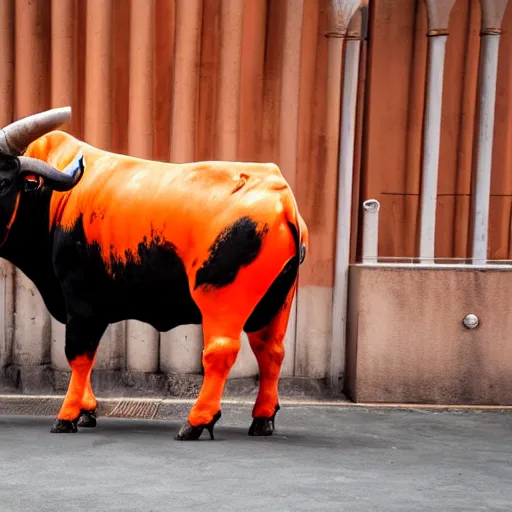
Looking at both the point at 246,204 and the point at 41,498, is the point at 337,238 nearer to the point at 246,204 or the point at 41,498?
the point at 246,204

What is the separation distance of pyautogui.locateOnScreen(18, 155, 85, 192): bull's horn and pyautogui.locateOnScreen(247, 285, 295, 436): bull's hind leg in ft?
3.94

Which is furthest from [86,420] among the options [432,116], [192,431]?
[432,116]

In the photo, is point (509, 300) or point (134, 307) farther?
→ point (509, 300)

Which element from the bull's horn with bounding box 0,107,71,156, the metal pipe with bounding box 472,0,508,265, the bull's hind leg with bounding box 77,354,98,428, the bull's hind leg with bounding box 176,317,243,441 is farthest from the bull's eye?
the metal pipe with bounding box 472,0,508,265

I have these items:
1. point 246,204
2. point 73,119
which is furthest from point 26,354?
point 246,204

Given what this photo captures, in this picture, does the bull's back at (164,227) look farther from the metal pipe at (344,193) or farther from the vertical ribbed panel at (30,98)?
the metal pipe at (344,193)

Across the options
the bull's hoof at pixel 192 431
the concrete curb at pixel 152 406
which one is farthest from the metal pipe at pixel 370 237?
the bull's hoof at pixel 192 431

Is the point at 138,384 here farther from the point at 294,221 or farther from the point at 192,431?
the point at 294,221

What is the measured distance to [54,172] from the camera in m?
4.60

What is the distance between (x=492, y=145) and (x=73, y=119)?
2964 mm

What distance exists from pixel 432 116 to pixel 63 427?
328 centimetres

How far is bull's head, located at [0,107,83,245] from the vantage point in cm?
461

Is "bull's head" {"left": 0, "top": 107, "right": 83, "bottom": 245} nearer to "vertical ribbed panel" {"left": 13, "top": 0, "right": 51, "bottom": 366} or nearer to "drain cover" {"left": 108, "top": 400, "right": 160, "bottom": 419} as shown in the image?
"drain cover" {"left": 108, "top": 400, "right": 160, "bottom": 419}

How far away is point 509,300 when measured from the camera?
238 inches
